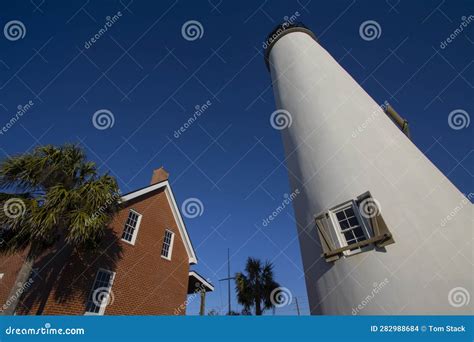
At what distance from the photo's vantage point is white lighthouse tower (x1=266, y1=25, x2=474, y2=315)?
5.31 meters

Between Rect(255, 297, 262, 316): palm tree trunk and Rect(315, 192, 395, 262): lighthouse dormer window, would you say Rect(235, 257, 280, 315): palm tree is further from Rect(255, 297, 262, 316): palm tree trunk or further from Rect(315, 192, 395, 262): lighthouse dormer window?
Rect(315, 192, 395, 262): lighthouse dormer window

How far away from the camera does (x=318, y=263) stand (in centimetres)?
705

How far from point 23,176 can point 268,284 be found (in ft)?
63.6

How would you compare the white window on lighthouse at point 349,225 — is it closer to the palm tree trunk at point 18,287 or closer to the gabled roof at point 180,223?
the palm tree trunk at point 18,287

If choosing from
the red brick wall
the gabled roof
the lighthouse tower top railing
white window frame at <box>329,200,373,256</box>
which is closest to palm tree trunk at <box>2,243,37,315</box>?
the red brick wall

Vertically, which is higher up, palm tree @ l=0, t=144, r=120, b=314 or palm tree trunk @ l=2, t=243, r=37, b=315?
palm tree @ l=0, t=144, r=120, b=314

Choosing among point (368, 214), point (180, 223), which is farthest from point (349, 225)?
point (180, 223)

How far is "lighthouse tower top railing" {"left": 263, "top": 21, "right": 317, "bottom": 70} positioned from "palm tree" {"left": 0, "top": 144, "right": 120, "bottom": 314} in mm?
10296

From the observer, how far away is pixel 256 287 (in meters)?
21.3

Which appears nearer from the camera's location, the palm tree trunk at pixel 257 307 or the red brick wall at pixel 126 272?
the red brick wall at pixel 126 272

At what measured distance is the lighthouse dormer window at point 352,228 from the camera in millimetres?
5980

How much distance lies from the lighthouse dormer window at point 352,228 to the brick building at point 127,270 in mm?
8843

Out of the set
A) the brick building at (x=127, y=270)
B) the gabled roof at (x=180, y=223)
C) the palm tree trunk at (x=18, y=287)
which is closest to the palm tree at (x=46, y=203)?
the palm tree trunk at (x=18, y=287)

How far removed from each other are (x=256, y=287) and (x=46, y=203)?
59.0 ft
